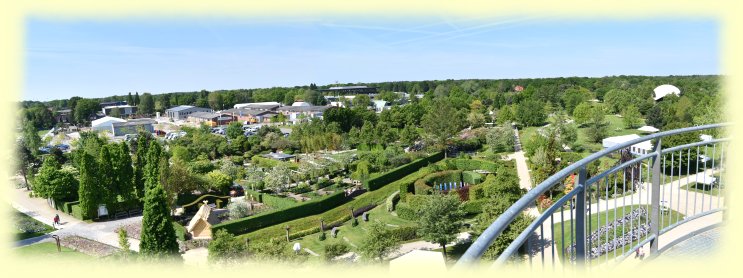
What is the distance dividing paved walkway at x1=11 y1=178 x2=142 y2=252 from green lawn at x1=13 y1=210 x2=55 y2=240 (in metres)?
0.27

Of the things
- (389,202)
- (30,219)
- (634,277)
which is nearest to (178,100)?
(30,219)

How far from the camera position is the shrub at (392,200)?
18359mm

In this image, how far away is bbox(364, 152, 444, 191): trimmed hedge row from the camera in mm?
20698

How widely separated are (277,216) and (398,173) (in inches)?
312

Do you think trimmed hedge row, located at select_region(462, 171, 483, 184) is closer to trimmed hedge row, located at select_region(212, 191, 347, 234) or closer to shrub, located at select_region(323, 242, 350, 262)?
trimmed hedge row, located at select_region(212, 191, 347, 234)

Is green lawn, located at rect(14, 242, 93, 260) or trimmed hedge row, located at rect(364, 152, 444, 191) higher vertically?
trimmed hedge row, located at rect(364, 152, 444, 191)

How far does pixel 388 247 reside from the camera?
11969mm

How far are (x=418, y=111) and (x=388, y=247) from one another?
3245 cm

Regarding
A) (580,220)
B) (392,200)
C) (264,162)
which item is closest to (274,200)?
(392,200)

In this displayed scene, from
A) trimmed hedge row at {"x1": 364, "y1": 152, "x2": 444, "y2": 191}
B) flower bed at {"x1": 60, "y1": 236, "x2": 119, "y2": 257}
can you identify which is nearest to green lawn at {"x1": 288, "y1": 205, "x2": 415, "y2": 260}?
trimmed hedge row at {"x1": 364, "y1": 152, "x2": 444, "y2": 191}

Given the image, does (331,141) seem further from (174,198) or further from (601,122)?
(601,122)

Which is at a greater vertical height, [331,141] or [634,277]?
[634,277]

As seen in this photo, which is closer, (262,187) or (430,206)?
(430,206)

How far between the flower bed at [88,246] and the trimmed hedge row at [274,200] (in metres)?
5.86
